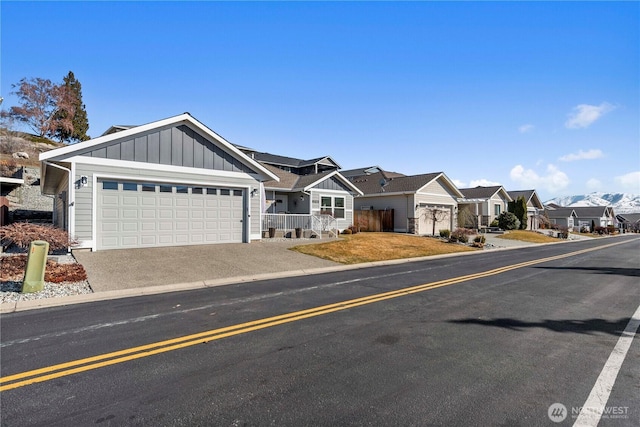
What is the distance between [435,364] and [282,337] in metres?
2.13

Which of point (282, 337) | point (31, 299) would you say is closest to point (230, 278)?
point (31, 299)

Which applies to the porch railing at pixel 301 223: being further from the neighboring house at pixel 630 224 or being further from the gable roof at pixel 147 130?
the neighboring house at pixel 630 224

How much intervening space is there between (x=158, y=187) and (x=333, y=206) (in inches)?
532

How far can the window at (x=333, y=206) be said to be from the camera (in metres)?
24.3

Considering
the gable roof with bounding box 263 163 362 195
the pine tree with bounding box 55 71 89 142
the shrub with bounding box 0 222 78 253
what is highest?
the pine tree with bounding box 55 71 89 142

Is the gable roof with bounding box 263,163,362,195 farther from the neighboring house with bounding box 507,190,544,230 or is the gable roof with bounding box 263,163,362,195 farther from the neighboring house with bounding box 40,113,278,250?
the neighboring house with bounding box 507,190,544,230

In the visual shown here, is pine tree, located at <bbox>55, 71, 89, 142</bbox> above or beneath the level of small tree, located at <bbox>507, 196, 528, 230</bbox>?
above

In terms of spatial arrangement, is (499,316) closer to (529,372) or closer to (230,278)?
(529,372)

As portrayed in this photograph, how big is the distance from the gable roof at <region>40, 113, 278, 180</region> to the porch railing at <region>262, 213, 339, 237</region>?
12.0ft

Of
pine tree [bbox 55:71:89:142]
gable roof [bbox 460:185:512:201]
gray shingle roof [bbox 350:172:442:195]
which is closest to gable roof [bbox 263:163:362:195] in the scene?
gray shingle roof [bbox 350:172:442:195]

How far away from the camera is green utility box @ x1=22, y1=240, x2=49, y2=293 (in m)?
7.31

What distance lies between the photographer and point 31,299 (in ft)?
22.5

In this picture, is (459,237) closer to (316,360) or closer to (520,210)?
(316,360)

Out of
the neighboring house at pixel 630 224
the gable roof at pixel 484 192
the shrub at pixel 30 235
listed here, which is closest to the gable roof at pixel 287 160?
the gable roof at pixel 484 192
